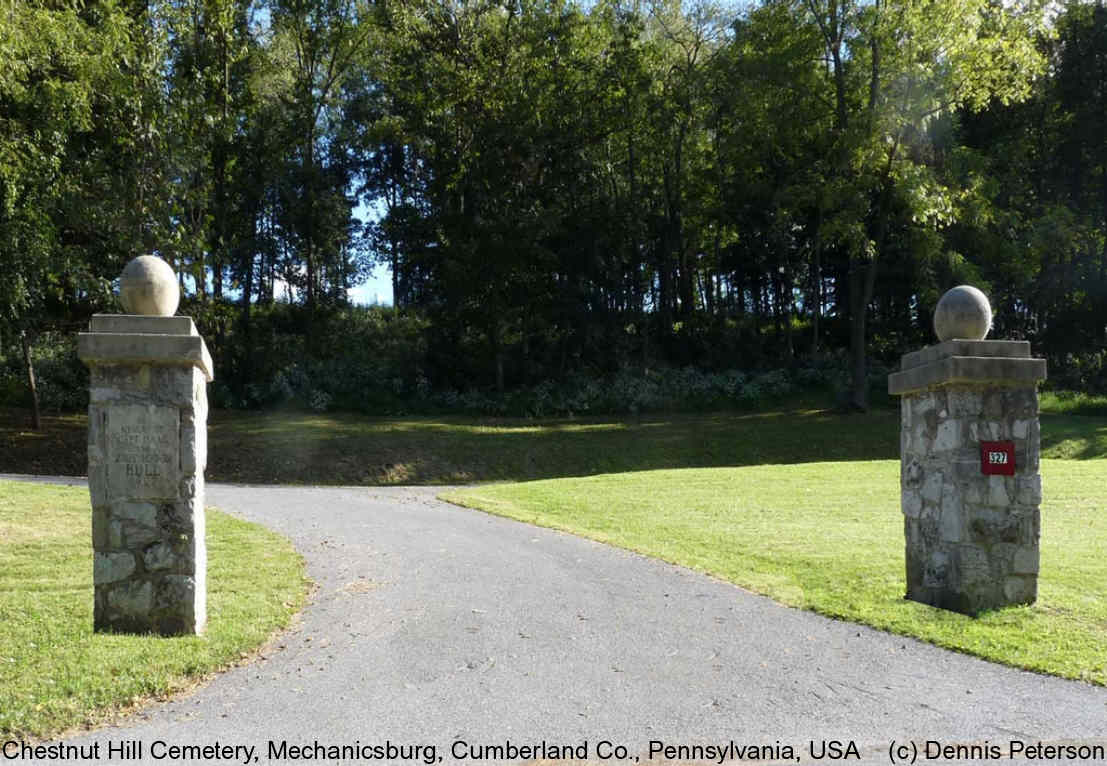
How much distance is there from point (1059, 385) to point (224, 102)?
29.0 metres

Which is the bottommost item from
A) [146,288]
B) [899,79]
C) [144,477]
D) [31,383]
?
[144,477]

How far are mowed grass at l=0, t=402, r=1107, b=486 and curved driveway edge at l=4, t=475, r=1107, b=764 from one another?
12.1 meters

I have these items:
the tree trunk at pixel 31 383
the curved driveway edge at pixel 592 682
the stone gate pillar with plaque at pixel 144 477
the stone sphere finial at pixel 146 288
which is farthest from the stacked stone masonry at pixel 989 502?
the tree trunk at pixel 31 383

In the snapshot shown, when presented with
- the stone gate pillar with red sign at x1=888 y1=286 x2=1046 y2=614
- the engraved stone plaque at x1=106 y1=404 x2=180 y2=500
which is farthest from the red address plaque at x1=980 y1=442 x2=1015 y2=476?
the engraved stone plaque at x1=106 y1=404 x2=180 y2=500

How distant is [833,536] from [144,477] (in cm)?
775

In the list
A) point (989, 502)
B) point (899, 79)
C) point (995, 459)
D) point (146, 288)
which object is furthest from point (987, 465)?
point (899, 79)

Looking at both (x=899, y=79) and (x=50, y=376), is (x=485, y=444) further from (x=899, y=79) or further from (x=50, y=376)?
(x=899, y=79)

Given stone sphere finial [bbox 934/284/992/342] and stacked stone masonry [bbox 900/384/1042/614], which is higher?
stone sphere finial [bbox 934/284/992/342]

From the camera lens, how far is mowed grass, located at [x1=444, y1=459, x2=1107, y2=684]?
6.30 meters

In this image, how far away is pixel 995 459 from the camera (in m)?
6.82

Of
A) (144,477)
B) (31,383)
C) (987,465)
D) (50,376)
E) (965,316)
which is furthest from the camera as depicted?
(50,376)

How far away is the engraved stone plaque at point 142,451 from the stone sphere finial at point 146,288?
27.5 inches

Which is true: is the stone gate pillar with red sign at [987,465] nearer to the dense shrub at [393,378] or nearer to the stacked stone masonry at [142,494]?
the stacked stone masonry at [142,494]

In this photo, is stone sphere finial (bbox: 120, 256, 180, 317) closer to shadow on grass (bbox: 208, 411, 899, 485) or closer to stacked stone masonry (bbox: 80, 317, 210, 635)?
stacked stone masonry (bbox: 80, 317, 210, 635)
